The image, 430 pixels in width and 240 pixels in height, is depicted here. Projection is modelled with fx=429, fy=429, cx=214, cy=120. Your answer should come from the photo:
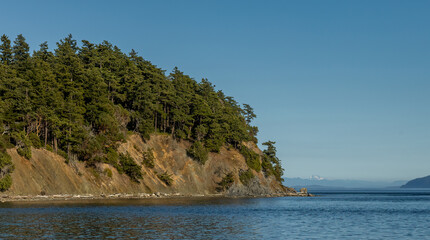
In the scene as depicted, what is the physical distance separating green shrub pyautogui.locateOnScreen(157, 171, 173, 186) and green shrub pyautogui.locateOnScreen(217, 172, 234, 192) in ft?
63.8

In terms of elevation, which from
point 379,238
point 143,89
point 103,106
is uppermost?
point 143,89

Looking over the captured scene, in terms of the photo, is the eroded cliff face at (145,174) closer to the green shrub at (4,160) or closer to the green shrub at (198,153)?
the green shrub at (198,153)

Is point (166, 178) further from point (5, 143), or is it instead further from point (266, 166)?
point (266, 166)

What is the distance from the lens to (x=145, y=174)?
11381 cm

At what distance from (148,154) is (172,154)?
12004mm

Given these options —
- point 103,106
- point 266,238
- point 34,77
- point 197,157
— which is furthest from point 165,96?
point 266,238

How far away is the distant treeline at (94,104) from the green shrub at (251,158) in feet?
12.2

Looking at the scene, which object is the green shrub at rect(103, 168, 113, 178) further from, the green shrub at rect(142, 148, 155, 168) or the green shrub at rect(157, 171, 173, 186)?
the green shrub at rect(157, 171, 173, 186)

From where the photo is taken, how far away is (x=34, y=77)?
316ft

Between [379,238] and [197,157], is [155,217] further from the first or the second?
[197,157]

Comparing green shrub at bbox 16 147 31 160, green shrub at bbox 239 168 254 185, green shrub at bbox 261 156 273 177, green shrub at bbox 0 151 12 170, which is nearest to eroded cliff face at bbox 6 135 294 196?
green shrub at bbox 16 147 31 160

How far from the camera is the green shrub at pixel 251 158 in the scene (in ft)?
487

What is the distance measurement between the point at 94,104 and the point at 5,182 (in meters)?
33.9

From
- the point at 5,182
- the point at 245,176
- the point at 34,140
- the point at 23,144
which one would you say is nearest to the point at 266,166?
the point at 245,176
